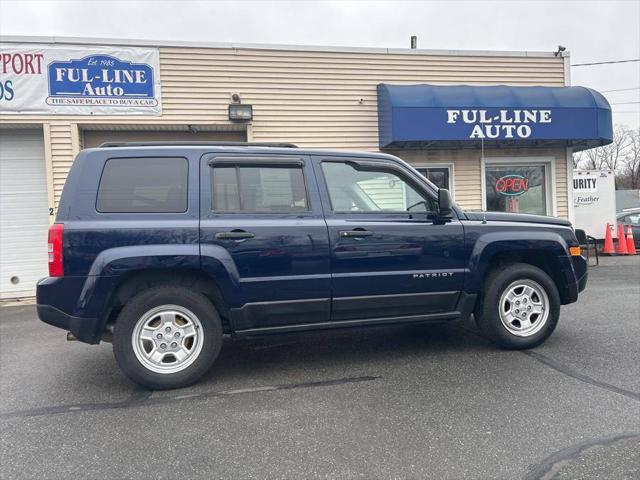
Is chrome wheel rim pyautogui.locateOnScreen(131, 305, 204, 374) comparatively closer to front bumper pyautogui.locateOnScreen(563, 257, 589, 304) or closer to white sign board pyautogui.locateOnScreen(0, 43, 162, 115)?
front bumper pyautogui.locateOnScreen(563, 257, 589, 304)

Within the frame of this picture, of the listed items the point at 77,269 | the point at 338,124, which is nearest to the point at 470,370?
the point at 77,269

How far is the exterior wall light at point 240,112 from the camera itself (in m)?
9.90

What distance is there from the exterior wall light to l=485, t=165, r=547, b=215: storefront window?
18.2 feet

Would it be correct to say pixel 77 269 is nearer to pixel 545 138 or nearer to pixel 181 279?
pixel 181 279

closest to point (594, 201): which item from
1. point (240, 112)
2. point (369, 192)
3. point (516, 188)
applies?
point (516, 188)

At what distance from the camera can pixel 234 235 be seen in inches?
159

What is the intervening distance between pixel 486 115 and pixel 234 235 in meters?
7.78

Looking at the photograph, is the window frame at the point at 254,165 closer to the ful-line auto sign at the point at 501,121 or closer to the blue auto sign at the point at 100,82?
the blue auto sign at the point at 100,82

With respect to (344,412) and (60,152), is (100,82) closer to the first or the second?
(60,152)

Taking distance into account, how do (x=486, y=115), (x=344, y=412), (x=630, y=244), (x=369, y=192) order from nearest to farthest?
(x=344, y=412) → (x=369, y=192) → (x=486, y=115) → (x=630, y=244)

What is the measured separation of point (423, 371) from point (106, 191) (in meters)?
3.10

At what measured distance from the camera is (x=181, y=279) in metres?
4.15

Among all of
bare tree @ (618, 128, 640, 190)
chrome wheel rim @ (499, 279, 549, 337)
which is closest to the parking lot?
chrome wheel rim @ (499, 279, 549, 337)

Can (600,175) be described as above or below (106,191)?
above
